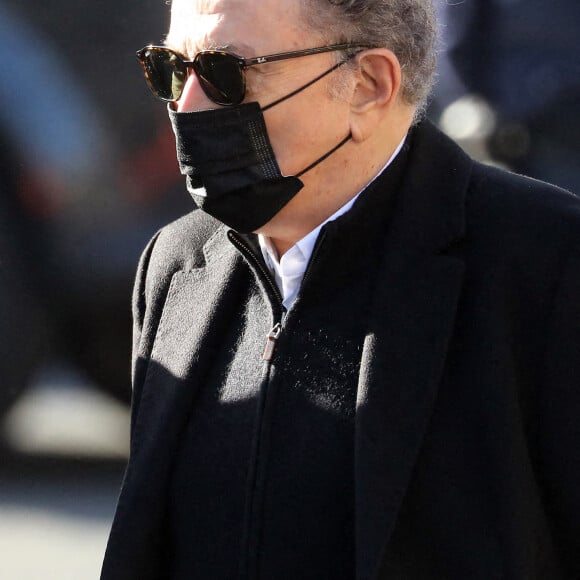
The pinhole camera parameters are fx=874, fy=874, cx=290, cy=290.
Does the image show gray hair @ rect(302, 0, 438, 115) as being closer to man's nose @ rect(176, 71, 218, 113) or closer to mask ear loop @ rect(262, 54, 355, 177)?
mask ear loop @ rect(262, 54, 355, 177)

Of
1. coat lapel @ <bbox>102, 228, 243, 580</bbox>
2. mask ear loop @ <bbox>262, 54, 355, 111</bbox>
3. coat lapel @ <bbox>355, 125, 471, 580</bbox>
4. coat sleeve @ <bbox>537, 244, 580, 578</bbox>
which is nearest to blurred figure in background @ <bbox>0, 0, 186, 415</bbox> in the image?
coat lapel @ <bbox>102, 228, 243, 580</bbox>

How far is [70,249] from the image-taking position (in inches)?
132

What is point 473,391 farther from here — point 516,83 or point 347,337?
point 516,83

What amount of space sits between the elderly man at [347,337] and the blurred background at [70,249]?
4.73 feet

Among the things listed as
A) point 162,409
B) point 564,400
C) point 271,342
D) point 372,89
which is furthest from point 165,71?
point 564,400

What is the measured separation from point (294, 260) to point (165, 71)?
470mm

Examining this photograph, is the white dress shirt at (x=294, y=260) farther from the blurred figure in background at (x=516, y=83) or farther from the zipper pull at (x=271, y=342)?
the blurred figure in background at (x=516, y=83)

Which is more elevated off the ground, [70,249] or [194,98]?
[70,249]

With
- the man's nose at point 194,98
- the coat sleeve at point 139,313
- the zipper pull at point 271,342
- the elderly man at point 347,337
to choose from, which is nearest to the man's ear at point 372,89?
the elderly man at point 347,337

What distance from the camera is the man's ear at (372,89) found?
5.62 ft

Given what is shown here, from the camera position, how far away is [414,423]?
1.52 m

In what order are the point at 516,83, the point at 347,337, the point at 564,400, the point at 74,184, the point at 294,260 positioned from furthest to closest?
the point at 74,184 → the point at 516,83 → the point at 294,260 → the point at 347,337 → the point at 564,400

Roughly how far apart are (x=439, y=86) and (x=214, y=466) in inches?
68.1

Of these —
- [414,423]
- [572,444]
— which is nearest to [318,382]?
[414,423]
